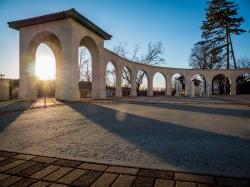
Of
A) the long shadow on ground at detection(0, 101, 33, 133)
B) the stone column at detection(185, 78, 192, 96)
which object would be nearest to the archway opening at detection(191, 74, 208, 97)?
the stone column at detection(185, 78, 192, 96)

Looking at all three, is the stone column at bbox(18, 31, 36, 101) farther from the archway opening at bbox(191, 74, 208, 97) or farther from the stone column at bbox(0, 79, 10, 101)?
the archway opening at bbox(191, 74, 208, 97)

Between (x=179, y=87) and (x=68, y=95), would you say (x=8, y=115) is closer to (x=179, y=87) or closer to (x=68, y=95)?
(x=68, y=95)

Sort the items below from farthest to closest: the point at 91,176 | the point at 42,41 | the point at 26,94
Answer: the point at 42,41, the point at 26,94, the point at 91,176

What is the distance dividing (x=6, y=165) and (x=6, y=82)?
16.9 metres

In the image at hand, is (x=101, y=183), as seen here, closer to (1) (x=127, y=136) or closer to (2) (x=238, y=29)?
(1) (x=127, y=136)

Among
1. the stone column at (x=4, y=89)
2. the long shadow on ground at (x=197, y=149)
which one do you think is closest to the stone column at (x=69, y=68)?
the stone column at (x=4, y=89)

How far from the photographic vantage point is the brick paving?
1.60 meters

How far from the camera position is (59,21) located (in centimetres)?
1318

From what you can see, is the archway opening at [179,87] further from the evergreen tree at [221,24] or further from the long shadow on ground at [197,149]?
the long shadow on ground at [197,149]

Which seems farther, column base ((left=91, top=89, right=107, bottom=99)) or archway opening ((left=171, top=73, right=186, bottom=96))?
archway opening ((left=171, top=73, right=186, bottom=96))

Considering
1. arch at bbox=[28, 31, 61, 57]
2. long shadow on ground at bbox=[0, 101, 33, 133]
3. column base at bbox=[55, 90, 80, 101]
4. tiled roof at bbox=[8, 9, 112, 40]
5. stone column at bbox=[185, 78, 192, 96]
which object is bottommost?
long shadow on ground at bbox=[0, 101, 33, 133]

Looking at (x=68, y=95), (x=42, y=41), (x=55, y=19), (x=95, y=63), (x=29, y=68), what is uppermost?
(x=55, y=19)

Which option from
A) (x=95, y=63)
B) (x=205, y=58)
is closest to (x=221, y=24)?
(x=205, y=58)

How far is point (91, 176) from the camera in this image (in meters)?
1.73
